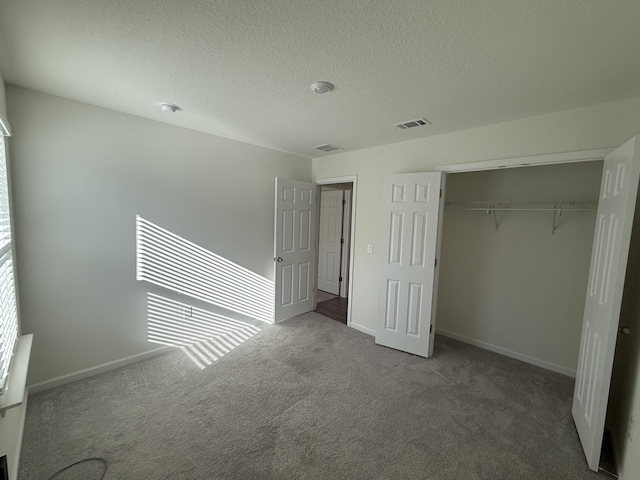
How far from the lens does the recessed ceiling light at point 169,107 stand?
7.41ft

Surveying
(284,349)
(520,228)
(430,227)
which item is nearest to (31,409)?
(284,349)

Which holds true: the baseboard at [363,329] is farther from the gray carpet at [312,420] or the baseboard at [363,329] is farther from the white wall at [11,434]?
the white wall at [11,434]

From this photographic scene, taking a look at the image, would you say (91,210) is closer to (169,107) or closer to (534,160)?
(169,107)

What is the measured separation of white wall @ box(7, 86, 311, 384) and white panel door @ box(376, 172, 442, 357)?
2.09 m

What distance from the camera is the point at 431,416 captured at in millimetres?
2088

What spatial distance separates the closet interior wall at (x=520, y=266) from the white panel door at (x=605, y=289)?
868mm

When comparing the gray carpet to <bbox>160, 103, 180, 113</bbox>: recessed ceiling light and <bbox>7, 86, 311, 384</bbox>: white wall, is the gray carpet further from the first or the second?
<bbox>160, 103, 180, 113</bbox>: recessed ceiling light

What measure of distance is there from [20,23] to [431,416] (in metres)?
3.45

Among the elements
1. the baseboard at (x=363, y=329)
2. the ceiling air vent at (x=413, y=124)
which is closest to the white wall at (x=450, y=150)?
the baseboard at (x=363, y=329)

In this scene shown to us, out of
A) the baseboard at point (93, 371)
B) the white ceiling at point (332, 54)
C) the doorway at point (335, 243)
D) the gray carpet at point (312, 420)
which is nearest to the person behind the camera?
the white ceiling at point (332, 54)

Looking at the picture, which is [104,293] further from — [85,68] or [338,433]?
[338,433]

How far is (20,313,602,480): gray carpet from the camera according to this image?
1647mm

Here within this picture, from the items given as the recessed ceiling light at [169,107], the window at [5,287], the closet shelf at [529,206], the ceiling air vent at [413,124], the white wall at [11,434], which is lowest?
the white wall at [11,434]

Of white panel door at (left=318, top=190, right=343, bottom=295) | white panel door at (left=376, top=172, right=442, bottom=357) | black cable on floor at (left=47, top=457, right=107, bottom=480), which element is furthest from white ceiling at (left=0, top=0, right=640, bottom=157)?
white panel door at (left=318, top=190, right=343, bottom=295)
